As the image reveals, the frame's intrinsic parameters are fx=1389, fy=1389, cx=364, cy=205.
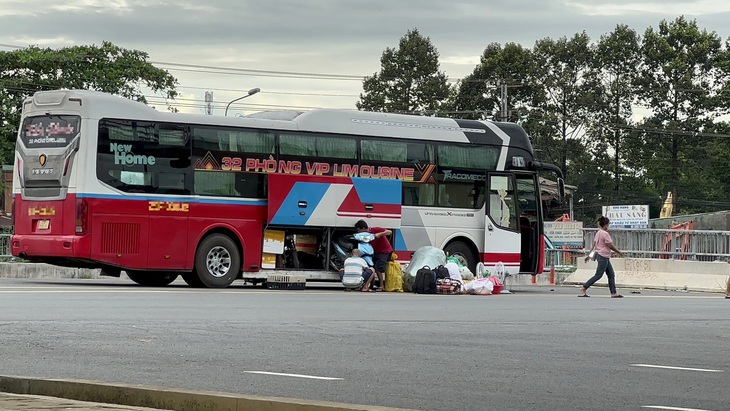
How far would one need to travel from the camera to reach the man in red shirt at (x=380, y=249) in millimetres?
28844

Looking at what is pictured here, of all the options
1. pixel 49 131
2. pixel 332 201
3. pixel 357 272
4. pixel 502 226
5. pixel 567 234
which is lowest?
pixel 357 272

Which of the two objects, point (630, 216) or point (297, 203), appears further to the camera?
point (630, 216)

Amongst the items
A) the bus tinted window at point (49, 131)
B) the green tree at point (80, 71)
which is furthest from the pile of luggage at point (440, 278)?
the green tree at point (80, 71)

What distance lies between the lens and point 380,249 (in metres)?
29.0

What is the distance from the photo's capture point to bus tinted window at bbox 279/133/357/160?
29375mm

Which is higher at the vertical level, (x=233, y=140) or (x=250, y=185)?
(x=233, y=140)

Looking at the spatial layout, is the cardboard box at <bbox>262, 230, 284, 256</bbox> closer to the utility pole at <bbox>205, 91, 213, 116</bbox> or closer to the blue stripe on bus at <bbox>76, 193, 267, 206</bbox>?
the blue stripe on bus at <bbox>76, 193, 267, 206</bbox>

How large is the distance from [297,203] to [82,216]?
15.4ft

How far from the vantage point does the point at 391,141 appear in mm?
30844

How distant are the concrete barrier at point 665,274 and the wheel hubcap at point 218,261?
42.5 feet

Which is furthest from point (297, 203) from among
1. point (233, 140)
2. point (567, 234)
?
point (567, 234)

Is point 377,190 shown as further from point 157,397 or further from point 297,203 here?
point 157,397

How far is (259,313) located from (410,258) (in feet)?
40.1

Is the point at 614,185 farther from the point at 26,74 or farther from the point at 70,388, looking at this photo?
the point at 70,388
